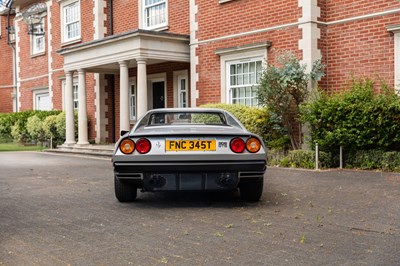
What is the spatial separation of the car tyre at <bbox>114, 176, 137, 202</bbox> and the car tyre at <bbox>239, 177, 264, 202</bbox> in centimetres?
136

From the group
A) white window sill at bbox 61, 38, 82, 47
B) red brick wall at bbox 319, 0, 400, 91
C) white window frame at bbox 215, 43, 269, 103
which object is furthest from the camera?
white window sill at bbox 61, 38, 82, 47

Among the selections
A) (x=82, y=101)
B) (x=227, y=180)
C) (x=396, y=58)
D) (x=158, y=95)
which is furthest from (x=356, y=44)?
(x=82, y=101)

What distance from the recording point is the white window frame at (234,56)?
41.9 feet

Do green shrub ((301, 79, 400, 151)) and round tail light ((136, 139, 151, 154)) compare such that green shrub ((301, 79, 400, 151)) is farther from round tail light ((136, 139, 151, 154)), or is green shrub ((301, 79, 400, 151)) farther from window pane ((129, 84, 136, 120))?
window pane ((129, 84, 136, 120))

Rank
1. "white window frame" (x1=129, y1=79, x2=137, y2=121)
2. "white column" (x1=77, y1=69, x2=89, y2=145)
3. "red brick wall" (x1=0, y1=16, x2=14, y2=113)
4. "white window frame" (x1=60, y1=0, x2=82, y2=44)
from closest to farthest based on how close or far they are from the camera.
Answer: "white column" (x1=77, y1=69, x2=89, y2=145), "white window frame" (x1=129, y1=79, x2=137, y2=121), "white window frame" (x1=60, y1=0, x2=82, y2=44), "red brick wall" (x1=0, y1=16, x2=14, y2=113)

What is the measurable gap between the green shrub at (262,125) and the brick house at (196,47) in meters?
0.40

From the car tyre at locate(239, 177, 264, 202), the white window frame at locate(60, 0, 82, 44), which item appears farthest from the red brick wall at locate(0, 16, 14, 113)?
the car tyre at locate(239, 177, 264, 202)

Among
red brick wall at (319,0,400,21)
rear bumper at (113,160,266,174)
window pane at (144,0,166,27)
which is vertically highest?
window pane at (144,0,166,27)

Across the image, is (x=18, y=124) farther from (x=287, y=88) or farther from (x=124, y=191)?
(x=124, y=191)

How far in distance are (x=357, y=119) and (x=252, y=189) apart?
4.54 meters

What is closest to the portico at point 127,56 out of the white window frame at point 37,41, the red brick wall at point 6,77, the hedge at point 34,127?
the hedge at point 34,127

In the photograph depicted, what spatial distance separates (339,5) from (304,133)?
3.11m

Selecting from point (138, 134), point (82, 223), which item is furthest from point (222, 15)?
point (82, 223)

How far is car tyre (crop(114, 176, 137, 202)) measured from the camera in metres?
6.20
